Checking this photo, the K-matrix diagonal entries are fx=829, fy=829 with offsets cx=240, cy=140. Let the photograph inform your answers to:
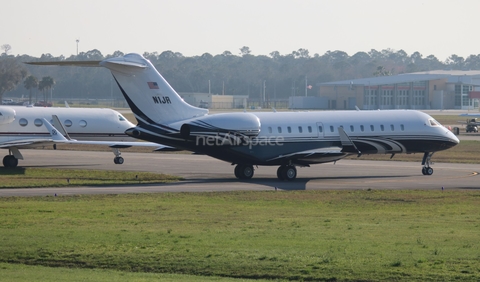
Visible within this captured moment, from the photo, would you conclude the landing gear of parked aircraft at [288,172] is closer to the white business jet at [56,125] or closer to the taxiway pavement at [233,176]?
the taxiway pavement at [233,176]

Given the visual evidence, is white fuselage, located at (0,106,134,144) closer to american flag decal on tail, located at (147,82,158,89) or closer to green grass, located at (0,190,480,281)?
american flag decal on tail, located at (147,82,158,89)

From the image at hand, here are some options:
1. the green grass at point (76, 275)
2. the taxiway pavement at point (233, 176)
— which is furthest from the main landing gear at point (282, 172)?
the green grass at point (76, 275)

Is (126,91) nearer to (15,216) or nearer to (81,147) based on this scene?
(15,216)

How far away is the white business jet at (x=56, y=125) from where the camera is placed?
140 ft

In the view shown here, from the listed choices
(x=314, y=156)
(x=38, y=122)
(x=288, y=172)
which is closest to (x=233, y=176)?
(x=288, y=172)

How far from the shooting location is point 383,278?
15.6m

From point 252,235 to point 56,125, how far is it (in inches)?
976

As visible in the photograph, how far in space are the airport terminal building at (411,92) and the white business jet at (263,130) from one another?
340 ft

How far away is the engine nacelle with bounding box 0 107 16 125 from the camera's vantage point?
42491 mm

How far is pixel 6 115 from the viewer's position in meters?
42.6

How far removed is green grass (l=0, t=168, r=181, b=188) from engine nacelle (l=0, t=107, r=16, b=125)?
254cm

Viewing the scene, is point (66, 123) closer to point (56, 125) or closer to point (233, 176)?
point (56, 125)

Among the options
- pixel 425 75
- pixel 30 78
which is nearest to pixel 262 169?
pixel 425 75

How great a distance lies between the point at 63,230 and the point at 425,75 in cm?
13124
